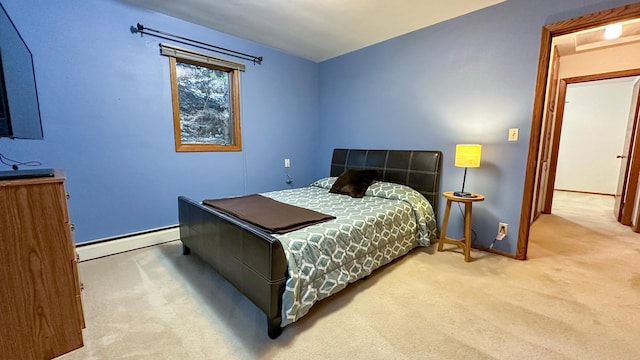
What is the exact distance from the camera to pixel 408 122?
10.5 ft

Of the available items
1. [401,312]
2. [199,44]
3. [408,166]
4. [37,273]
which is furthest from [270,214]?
[199,44]

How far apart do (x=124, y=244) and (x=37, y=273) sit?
65.9 inches

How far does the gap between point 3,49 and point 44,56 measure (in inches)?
44.1

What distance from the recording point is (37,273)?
1.16m

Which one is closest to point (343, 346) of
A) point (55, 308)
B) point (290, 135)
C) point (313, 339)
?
point (313, 339)

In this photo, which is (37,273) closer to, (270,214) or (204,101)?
(270,214)

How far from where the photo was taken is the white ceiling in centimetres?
243

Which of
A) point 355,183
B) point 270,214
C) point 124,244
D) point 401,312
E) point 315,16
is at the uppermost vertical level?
point 315,16

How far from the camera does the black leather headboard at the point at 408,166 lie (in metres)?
2.95

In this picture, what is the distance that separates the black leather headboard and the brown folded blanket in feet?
4.75

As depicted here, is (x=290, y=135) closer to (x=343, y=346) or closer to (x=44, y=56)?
(x=44, y=56)

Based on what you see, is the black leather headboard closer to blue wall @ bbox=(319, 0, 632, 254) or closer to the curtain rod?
blue wall @ bbox=(319, 0, 632, 254)

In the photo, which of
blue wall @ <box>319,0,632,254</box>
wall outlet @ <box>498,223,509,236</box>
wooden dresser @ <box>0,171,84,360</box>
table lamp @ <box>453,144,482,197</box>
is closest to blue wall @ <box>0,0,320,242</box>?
wooden dresser @ <box>0,171,84,360</box>

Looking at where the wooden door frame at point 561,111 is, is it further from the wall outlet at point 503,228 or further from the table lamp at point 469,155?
the table lamp at point 469,155
